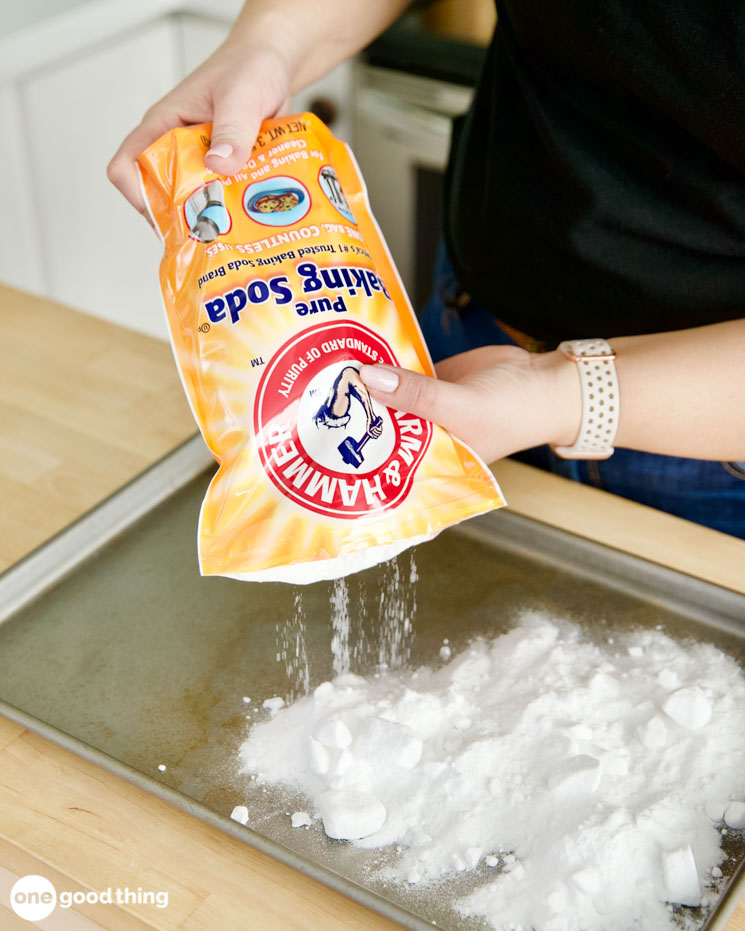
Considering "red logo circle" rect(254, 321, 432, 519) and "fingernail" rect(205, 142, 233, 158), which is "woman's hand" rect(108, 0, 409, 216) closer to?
"fingernail" rect(205, 142, 233, 158)

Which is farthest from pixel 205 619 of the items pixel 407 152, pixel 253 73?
pixel 407 152

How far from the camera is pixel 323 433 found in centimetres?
64

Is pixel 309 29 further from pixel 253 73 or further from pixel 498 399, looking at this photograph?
pixel 498 399

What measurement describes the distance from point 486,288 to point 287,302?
276mm

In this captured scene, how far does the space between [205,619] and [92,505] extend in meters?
0.16

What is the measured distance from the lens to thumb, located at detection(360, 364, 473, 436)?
2.11ft

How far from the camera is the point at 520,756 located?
638mm

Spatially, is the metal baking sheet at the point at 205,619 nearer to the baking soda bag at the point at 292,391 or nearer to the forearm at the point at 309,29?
the baking soda bag at the point at 292,391

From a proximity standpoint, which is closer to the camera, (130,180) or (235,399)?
(235,399)

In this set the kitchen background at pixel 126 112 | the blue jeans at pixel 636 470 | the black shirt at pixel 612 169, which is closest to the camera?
the black shirt at pixel 612 169

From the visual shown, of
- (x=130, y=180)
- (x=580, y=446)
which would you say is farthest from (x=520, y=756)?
(x=130, y=180)

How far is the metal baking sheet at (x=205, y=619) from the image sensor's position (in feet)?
2.07

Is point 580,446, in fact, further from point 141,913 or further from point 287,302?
point 141,913

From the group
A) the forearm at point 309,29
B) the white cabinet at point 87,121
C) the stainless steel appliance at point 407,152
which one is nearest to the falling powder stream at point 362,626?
the forearm at point 309,29
